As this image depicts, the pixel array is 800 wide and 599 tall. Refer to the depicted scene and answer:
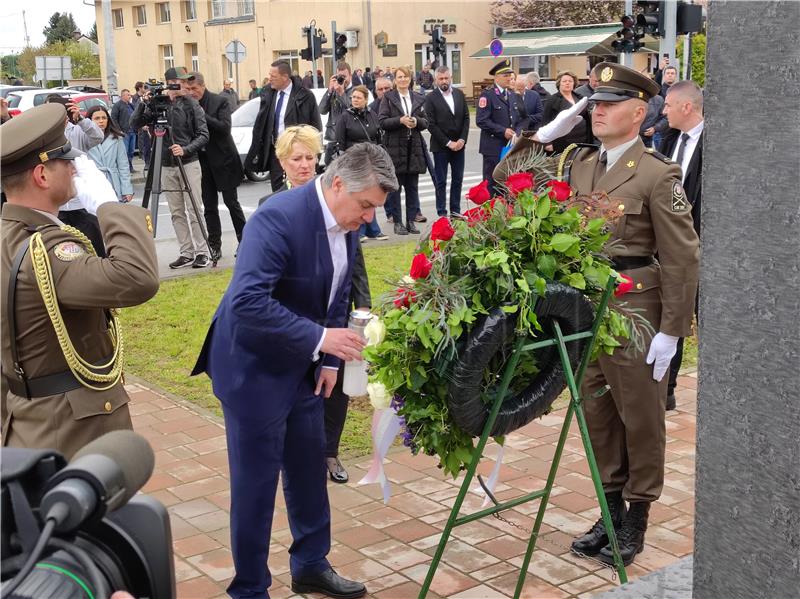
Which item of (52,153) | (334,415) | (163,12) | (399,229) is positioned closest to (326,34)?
(163,12)

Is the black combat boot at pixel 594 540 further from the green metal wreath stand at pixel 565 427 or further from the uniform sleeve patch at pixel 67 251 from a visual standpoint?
the uniform sleeve patch at pixel 67 251

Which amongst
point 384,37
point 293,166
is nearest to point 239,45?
point 384,37

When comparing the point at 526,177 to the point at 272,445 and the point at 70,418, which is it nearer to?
the point at 272,445

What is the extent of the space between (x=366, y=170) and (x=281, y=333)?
0.67 m

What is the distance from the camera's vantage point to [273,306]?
3543mm

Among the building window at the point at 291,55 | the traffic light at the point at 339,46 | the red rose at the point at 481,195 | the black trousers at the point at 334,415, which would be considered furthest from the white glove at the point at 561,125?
the building window at the point at 291,55

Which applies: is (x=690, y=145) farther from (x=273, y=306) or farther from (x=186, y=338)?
(x=186, y=338)

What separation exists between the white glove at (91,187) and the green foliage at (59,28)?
73167 mm

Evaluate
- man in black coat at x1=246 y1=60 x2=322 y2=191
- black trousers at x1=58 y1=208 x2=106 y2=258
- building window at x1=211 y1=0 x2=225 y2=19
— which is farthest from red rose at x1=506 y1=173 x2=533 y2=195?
building window at x1=211 y1=0 x2=225 y2=19

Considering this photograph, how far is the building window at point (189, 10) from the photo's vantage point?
45.8m

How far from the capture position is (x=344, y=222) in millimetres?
3744

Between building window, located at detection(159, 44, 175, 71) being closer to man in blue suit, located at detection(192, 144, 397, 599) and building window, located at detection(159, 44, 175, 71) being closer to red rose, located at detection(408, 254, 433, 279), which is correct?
man in blue suit, located at detection(192, 144, 397, 599)

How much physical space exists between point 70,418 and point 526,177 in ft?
5.84

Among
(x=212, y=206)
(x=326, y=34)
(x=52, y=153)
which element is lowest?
(x=212, y=206)
